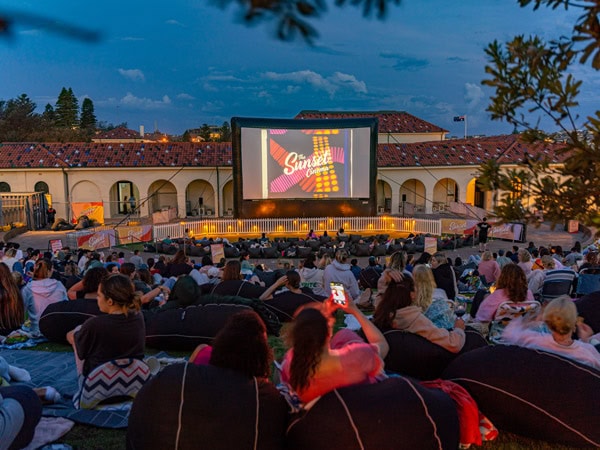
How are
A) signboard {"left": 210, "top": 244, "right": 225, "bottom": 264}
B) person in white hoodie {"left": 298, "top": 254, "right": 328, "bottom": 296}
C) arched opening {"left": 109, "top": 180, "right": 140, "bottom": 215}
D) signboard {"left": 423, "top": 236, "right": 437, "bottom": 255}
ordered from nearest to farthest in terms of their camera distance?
person in white hoodie {"left": 298, "top": 254, "right": 328, "bottom": 296}, signboard {"left": 210, "top": 244, "right": 225, "bottom": 264}, signboard {"left": 423, "top": 236, "right": 437, "bottom": 255}, arched opening {"left": 109, "top": 180, "right": 140, "bottom": 215}

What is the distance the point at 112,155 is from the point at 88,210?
22.2 feet

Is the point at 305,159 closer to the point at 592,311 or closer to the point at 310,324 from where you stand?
the point at 592,311

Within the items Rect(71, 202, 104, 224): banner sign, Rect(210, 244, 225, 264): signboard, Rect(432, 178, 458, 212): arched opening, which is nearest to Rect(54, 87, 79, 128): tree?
Rect(71, 202, 104, 224): banner sign

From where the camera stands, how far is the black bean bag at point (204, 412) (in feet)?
9.86

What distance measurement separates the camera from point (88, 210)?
79.7ft

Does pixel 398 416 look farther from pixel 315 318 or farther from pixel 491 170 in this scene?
pixel 491 170

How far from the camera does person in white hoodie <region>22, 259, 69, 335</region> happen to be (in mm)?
6266

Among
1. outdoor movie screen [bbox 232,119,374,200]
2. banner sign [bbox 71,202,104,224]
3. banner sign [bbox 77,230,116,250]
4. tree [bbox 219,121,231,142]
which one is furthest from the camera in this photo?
tree [bbox 219,121,231,142]

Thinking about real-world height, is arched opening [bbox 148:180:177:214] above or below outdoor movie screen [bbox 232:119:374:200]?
below

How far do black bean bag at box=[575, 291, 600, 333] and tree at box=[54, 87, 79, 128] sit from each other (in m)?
68.5

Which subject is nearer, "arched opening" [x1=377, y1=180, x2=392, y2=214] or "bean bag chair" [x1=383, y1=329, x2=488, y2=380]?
"bean bag chair" [x1=383, y1=329, x2=488, y2=380]

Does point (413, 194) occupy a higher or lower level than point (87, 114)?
lower

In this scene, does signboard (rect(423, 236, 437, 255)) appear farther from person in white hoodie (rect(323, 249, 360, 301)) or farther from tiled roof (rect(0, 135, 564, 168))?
tiled roof (rect(0, 135, 564, 168))

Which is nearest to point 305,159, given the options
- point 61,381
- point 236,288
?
point 236,288
